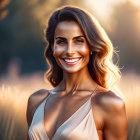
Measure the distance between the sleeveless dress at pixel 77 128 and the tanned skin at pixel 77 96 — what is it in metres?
0.04

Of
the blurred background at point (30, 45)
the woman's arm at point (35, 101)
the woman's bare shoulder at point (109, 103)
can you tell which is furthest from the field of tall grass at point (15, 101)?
the woman's bare shoulder at point (109, 103)

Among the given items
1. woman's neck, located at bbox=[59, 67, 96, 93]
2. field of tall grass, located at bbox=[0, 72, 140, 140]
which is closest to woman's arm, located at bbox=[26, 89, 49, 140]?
woman's neck, located at bbox=[59, 67, 96, 93]

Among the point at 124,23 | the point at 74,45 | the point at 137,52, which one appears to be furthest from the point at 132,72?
the point at 74,45

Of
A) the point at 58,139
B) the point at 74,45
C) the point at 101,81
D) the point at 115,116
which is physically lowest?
the point at 58,139

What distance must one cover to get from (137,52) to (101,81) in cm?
94

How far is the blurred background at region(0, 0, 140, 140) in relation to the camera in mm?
2811

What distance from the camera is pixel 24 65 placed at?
3.15 metres

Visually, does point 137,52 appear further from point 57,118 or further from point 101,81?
point 57,118

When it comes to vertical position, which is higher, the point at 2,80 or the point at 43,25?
the point at 43,25

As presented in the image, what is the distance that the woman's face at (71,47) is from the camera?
73.2 inches

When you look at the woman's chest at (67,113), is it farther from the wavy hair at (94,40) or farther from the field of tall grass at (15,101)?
the field of tall grass at (15,101)

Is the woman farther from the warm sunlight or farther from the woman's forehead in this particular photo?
Result: the warm sunlight

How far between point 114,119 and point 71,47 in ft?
1.76

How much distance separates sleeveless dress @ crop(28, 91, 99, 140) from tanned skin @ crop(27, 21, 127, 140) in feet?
0.12
